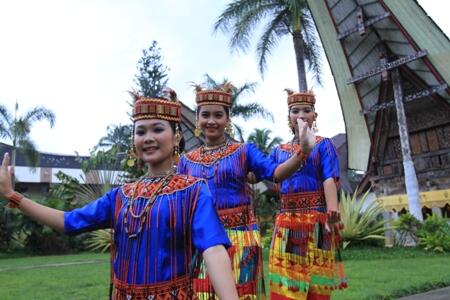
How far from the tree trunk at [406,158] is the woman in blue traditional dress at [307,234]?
1294 centimetres

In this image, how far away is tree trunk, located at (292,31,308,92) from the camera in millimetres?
20141

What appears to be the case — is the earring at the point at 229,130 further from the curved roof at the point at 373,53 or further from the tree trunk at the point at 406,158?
the tree trunk at the point at 406,158

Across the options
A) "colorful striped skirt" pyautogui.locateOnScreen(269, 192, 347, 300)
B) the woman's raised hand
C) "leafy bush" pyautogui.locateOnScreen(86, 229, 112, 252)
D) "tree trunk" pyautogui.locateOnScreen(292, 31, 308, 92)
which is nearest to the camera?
the woman's raised hand

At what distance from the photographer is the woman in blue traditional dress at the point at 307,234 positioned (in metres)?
3.75

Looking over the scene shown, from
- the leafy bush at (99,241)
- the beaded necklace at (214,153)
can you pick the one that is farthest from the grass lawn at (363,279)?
the leafy bush at (99,241)

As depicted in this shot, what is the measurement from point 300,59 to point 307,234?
1714 centimetres

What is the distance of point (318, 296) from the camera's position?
3.75m

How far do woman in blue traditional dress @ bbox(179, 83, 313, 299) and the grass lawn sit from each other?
3.35 metres

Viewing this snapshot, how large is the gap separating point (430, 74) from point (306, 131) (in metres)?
15.0

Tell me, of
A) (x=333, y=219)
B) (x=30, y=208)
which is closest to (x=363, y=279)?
(x=333, y=219)

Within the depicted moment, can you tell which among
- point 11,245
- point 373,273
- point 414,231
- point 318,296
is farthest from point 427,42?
point 11,245

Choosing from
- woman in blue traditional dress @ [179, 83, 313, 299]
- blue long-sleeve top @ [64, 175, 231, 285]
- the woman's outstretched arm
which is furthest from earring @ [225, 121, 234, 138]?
the woman's outstretched arm

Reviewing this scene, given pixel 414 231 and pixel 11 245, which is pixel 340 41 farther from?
pixel 11 245

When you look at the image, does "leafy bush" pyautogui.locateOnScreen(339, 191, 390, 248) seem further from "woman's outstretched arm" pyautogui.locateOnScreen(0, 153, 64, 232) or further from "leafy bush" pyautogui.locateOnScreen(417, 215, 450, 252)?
"woman's outstretched arm" pyautogui.locateOnScreen(0, 153, 64, 232)
